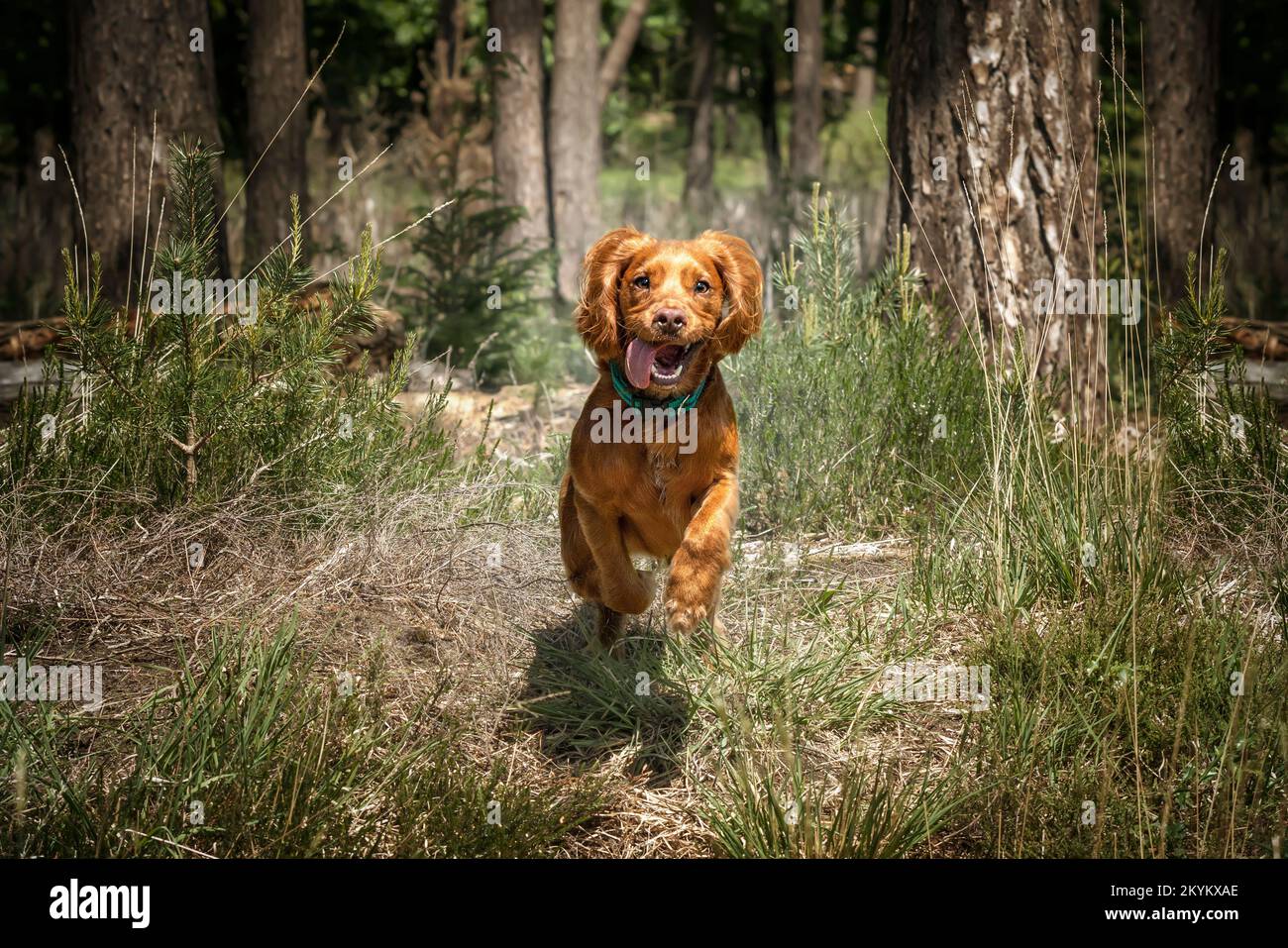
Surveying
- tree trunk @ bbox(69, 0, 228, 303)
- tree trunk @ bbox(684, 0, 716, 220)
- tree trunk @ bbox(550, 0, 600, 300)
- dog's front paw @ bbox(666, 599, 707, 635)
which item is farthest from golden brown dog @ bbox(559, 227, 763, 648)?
tree trunk @ bbox(684, 0, 716, 220)

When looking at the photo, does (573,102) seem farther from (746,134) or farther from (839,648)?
(746,134)

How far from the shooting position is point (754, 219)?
13.8 meters

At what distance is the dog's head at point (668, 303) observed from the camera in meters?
3.73

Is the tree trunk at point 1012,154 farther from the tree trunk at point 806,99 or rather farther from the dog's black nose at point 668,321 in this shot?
the tree trunk at point 806,99

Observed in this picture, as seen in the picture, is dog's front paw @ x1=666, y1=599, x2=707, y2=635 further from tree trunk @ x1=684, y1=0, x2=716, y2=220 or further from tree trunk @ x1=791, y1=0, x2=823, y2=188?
tree trunk @ x1=684, y1=0, x2=716, y2=220

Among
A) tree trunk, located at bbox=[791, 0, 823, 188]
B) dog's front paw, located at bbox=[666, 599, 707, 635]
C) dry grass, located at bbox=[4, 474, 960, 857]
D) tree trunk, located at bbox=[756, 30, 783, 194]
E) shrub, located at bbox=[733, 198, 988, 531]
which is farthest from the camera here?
tree trunk, located at bbox=[756, 30, 783, 194]

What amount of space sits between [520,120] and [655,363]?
796 centimetres

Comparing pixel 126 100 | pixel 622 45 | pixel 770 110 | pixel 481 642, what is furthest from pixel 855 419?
pixel 622 45

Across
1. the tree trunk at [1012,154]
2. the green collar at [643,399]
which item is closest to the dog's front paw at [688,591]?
the green collar at [643,399]

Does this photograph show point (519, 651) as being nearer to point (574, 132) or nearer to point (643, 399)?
point (643, 399)

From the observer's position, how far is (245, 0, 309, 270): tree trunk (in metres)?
9.44

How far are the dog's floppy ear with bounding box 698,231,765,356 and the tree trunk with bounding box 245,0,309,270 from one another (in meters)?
6.20

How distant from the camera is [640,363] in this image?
3752mm

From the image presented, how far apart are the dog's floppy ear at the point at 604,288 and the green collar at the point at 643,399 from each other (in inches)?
3.2
